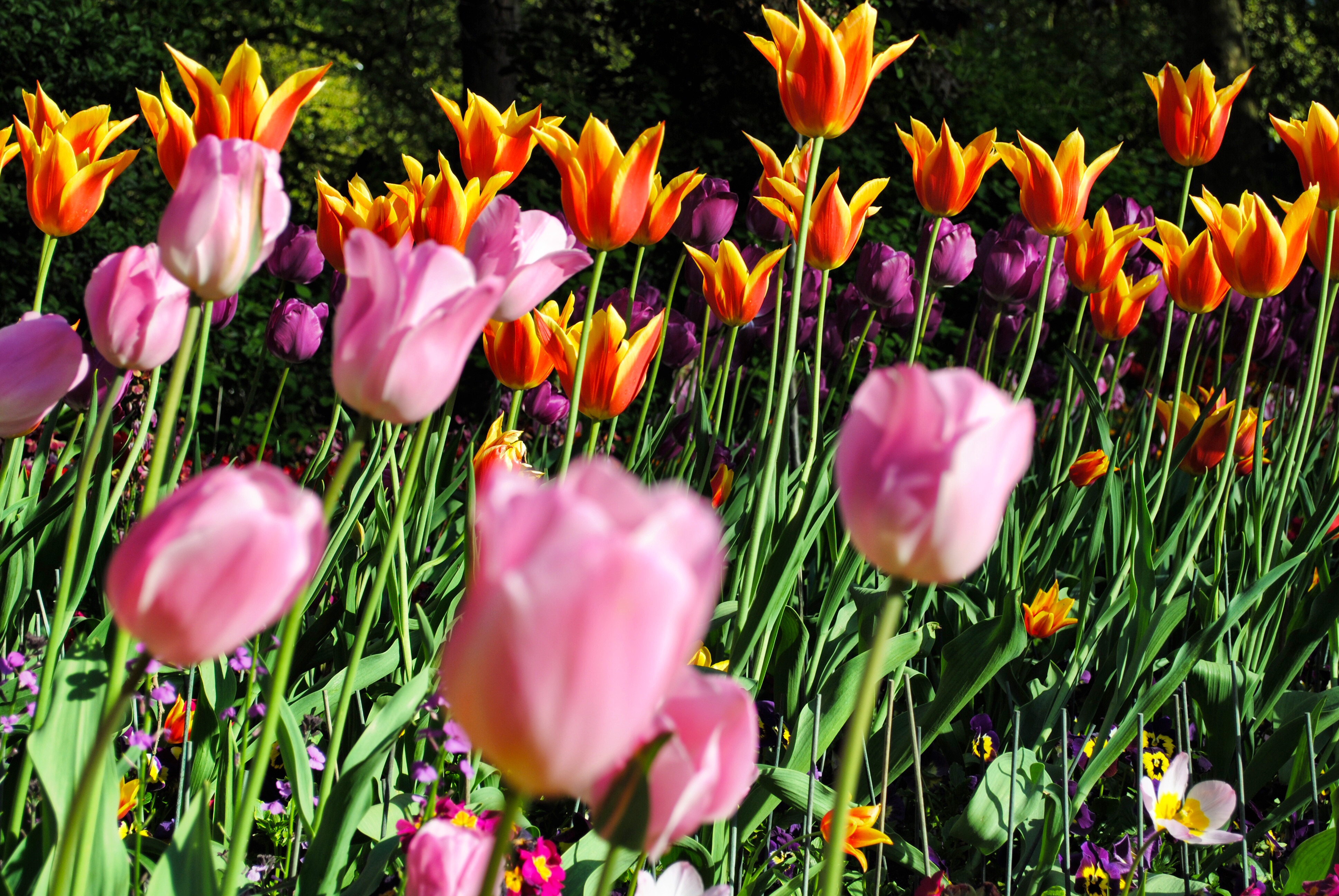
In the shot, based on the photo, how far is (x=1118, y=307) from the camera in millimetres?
2273

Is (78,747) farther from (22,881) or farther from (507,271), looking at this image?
(507,271)

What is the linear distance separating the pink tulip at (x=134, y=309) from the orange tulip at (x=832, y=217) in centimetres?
108

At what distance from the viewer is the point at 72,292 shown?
4809mm

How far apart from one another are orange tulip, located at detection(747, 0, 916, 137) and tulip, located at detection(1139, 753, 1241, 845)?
98 cm

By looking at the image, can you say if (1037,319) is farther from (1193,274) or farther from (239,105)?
(239,105)

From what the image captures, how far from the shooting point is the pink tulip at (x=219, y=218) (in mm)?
687

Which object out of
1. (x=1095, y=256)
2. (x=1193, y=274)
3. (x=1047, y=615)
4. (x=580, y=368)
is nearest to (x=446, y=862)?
(x=580, y=368)

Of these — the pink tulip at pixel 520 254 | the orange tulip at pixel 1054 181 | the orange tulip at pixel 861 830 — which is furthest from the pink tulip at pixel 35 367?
the orange tulip at pixel 1054 181

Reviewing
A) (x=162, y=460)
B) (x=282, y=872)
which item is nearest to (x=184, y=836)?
(x=162, y=460)

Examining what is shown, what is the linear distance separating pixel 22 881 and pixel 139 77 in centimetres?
501

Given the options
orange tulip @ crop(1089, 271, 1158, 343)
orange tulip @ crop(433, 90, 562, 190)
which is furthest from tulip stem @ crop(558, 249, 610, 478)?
orange tulip @ crop(1089, 271, 1158, 343)

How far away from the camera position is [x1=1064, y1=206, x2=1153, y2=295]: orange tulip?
81.4 inches

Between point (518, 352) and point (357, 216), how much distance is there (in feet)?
0.99

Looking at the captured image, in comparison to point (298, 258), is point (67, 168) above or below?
above
